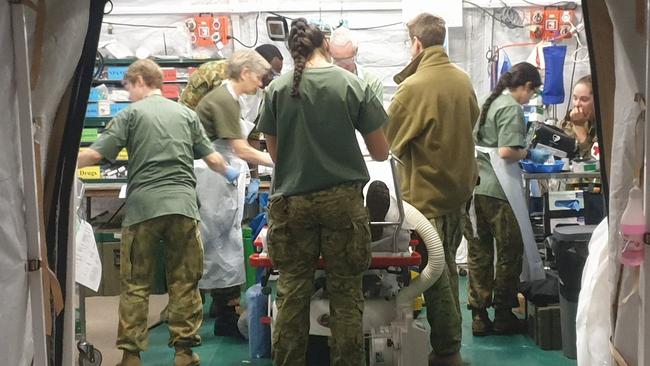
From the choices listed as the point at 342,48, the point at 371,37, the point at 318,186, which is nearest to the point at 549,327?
the point at 318,186

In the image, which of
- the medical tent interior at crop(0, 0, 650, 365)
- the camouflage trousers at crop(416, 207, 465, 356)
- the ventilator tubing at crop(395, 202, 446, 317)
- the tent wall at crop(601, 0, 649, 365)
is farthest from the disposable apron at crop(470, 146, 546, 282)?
the tent wall at crop(601, 0, 649, 365)

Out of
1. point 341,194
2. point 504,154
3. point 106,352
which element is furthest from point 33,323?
point 504,154

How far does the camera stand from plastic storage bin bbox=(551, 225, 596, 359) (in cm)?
414

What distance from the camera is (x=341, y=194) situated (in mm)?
3365

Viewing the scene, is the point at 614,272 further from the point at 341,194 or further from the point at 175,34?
the point at 175,34

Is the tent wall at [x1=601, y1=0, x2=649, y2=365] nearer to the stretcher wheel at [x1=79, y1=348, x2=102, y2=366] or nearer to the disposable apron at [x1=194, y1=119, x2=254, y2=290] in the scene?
the stretcher wheel at [x1=79, y1=348, x2=102, y2=366]

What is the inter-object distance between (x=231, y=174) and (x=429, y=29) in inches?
59.8

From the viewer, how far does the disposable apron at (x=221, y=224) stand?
5000 mm

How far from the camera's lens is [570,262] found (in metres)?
4.16

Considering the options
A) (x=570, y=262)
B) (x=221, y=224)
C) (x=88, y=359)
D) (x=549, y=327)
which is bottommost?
(x=549, y=327)

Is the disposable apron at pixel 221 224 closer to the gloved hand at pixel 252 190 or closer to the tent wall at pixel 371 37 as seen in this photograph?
the gloved hand at pixel 252 190

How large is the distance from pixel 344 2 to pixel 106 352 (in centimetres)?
424

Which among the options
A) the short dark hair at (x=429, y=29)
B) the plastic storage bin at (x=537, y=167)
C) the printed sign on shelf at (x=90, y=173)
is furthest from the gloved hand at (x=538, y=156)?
the printed sign on shelf at (x=90, y=173)

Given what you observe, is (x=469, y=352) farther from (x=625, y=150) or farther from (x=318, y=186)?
(x=625, y=150)
